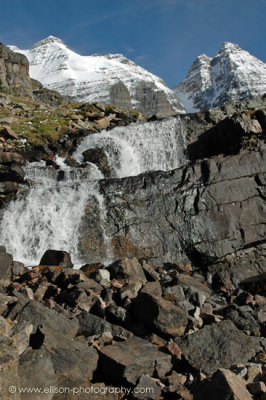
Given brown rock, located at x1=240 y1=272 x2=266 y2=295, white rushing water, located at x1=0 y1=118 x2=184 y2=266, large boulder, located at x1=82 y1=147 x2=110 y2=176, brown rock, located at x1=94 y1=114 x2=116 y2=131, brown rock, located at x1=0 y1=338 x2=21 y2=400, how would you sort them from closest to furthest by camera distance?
brown rock, located at x1=0 y1=338 x2=21 y2=400, brown rock, located at x1=240 y1=272 x2=266 y2=295, white rushing water, located at x1=0 y1=118 x2=184 y2=266, large boulder, located at x1=82 y1=147 x2=110 y2=176, brown rock, located at x1=94 y1=114 x2=116 y2=131

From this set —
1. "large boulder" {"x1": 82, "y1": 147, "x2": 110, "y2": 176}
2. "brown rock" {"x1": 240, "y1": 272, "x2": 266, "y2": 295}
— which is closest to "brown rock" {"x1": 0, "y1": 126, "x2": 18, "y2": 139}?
"large boulder" {"x1": 82, "y1": 147, "x2": 110, "y2": 176}

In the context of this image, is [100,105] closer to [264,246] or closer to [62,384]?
[264,246]

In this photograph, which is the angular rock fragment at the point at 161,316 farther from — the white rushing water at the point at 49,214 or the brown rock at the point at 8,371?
the white rushing water at the point at 49,214

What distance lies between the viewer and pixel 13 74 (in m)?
70.2

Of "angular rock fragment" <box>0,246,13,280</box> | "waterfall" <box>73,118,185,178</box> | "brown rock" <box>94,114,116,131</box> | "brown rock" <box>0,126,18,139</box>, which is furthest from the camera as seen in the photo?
"brown rock" <box>94,114,116,131</box>

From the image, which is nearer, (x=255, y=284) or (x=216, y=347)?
(x=216, y=347)

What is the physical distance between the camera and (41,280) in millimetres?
13156

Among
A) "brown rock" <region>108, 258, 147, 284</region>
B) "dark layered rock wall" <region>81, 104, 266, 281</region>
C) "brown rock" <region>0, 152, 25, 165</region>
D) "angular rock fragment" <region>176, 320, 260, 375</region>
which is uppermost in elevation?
"brown rock" <region>0, 152, 25, 165</region>

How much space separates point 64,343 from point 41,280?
19.2 ft

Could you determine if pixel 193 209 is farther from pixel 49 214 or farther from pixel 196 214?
pixel 49 214

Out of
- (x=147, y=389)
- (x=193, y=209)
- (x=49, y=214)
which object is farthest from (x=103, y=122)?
(x=147, y=389)

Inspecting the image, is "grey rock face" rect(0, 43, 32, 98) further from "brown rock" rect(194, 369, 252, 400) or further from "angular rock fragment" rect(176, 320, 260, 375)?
"brown rock" rect(194, 369, 252, 400)

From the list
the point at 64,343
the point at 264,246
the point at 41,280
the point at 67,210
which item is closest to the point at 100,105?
the point at 67,210

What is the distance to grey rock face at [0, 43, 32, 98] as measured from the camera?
A: 6756 cm
